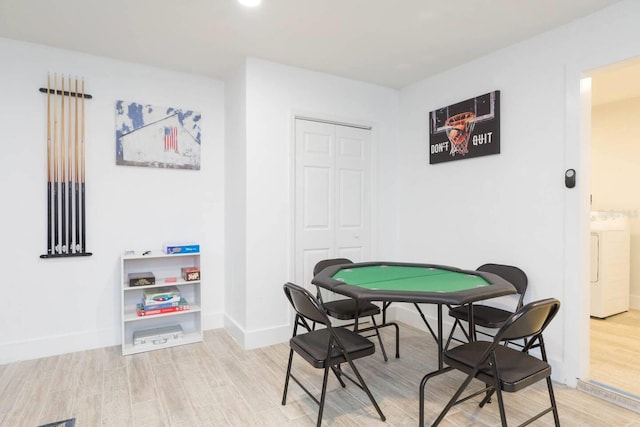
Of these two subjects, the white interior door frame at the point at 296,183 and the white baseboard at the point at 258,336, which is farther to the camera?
the white interior door frame at the point at 296,183

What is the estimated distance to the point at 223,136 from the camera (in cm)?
407

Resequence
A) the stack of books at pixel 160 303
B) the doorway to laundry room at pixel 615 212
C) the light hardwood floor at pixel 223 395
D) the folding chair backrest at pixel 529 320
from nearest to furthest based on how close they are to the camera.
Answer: the folding chair backrest at pixel 529 320, the light hardwood floor at pixel 223 395, the stack of books at pixel 160 303, the doorway to laundry room at pixel 615 212

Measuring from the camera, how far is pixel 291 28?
2914mm

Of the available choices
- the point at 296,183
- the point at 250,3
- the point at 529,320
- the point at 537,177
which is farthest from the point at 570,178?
the point at 250,3

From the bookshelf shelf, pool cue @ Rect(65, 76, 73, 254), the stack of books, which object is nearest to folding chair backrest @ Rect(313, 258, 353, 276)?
the bookshelf shelf

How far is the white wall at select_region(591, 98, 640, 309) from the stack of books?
5.44m

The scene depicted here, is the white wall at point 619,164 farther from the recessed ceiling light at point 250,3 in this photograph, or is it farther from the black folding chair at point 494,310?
the recessed ceiling light at point 250,3

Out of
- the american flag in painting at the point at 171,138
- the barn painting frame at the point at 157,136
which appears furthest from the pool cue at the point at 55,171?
the american flag in painting at the point at 171,138

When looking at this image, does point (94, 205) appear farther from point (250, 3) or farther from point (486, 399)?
point (486, 399)

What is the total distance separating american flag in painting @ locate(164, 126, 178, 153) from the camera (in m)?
3.73

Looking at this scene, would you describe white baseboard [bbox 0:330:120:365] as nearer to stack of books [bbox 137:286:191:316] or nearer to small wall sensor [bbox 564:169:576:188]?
stack of books [bbox 137:286:191:316]

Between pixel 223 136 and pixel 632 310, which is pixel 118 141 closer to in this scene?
pixel 223 136

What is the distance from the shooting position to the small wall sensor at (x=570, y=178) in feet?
8.88

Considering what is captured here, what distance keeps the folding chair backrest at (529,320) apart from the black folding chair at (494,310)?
2.26ft
